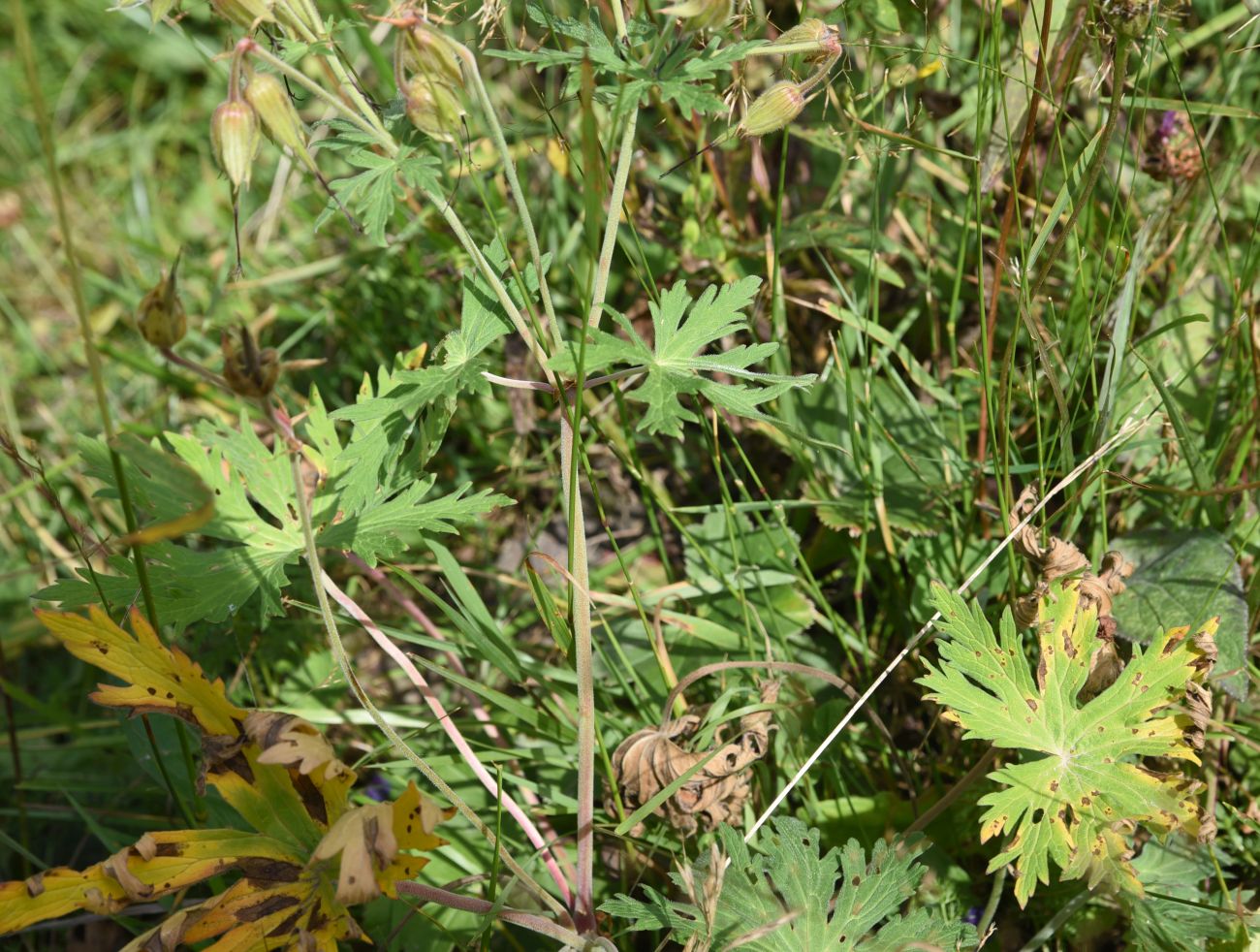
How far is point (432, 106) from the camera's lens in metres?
1.23

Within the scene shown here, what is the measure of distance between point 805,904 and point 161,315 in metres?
1.04

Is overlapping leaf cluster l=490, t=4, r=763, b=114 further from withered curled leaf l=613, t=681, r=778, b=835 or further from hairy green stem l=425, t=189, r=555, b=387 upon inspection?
withered curled leaf l=613, t=681, r=778, b=835

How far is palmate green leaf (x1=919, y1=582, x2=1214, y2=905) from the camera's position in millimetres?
1282

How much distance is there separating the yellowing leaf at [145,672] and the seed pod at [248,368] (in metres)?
0.47

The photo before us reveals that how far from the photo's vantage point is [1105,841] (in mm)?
1288

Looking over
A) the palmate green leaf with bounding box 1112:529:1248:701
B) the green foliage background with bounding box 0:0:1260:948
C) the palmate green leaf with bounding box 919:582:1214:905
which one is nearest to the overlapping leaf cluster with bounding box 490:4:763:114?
the green foliage background with bounding box 0:0:1260:948

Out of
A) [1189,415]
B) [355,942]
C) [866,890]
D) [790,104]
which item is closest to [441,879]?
[355,942]

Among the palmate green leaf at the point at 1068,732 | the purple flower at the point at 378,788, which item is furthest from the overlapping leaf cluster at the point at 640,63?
the purple flower at the point at 378,788

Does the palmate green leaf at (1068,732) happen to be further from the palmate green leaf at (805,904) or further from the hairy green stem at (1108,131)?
the hairy green stem at (1108,131)

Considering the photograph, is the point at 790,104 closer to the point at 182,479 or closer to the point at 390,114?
the point at 390,114

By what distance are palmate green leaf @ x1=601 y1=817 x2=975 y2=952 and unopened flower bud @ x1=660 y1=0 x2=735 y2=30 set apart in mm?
1010

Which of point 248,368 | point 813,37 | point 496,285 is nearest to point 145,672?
point 248,368

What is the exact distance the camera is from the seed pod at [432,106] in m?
1.21

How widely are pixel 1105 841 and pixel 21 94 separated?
383cm
